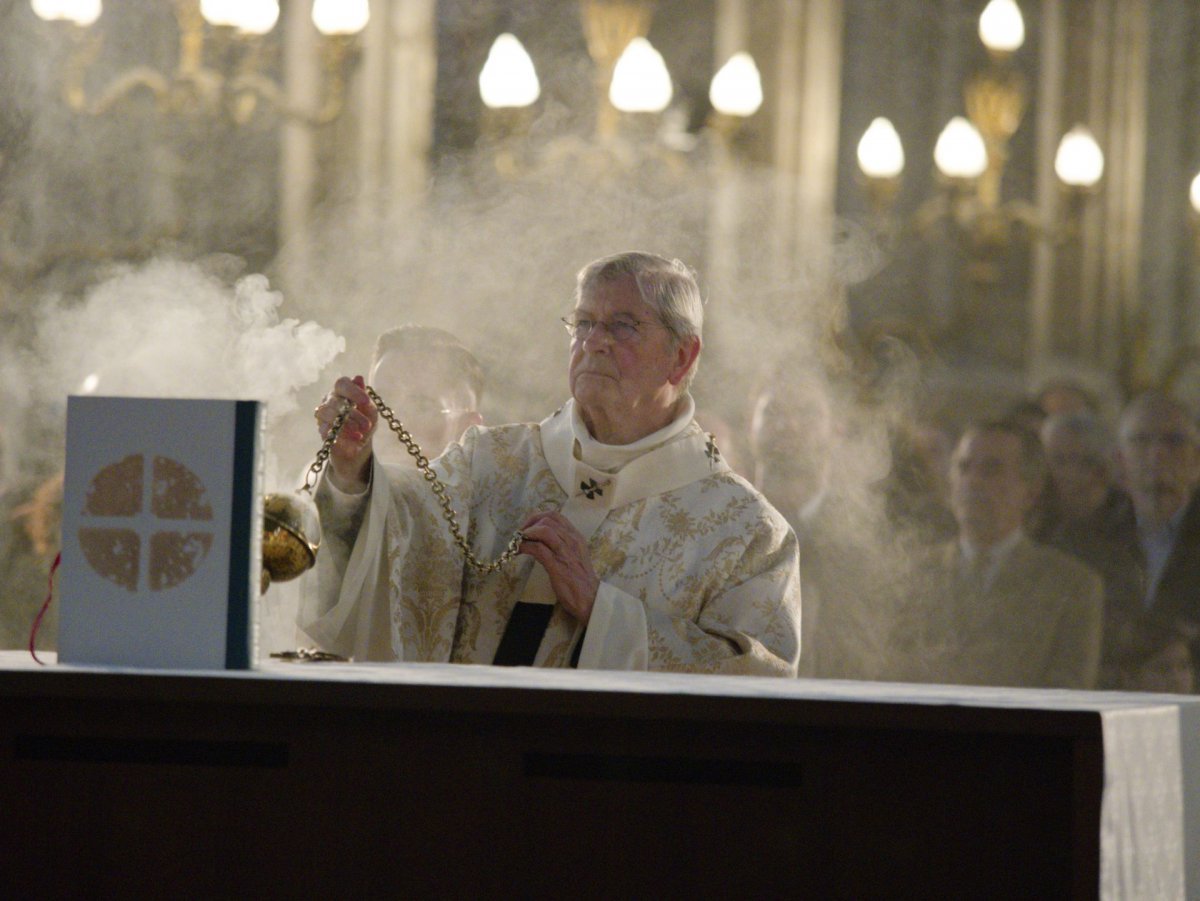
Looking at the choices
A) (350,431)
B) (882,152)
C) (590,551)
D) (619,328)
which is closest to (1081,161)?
(882,152)

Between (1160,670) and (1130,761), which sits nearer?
(1130,761)

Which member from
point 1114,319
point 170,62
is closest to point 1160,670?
point 1114,319

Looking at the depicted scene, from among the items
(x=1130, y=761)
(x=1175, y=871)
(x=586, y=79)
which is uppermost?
(x=586, y=79)

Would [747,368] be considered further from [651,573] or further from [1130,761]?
[1130,761]

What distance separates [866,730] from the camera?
1.87m

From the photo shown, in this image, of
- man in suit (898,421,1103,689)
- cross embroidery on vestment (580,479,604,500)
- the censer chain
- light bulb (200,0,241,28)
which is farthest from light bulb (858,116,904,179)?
the censer chain

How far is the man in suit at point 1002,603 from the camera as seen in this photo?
19.2 ft

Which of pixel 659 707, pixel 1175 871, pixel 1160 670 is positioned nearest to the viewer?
pixel 659 707

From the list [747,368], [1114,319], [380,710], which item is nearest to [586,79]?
[747,368]

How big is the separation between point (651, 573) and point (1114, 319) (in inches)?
129

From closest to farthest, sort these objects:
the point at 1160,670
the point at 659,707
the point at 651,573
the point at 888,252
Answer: the point at 659,707 → the point at 651,573 → the point at 1160,670 → the point at 888,252

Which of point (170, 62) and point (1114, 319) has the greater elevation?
→ point (170, 62)

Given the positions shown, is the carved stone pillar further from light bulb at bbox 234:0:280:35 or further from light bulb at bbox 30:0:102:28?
light bulb at bbox 30:0:102:28

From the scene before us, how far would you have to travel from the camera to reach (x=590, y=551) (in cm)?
350
